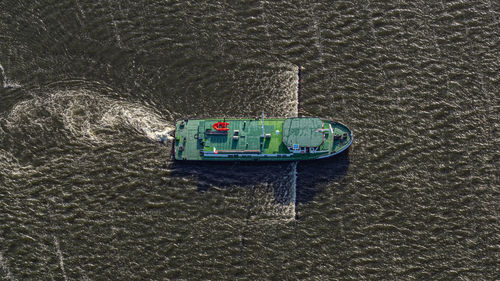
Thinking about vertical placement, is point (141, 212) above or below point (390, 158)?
below

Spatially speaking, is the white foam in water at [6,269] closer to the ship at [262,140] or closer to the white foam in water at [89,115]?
the white foam in water at [89,115]

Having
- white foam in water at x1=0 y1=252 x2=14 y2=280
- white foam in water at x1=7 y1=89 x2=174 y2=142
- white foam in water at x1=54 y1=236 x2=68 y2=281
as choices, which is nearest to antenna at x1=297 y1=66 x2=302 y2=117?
white foam in water at x1=7 y1=89 x2=174 y2=142

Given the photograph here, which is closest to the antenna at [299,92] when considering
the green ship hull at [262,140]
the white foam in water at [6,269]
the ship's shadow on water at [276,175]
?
the green ship hull at [262,140]

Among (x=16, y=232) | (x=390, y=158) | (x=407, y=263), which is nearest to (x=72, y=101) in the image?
(x=16, y=232)

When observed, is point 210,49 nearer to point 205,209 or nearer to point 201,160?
point 201,160

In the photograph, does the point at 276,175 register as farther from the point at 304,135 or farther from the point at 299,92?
the point at 299,92

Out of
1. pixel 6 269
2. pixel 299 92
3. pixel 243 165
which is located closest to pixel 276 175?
pixel 243 165

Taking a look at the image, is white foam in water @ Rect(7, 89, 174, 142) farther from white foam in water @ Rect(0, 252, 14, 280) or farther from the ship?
white foam in water @ Rect(0, 252, 14, 280)
